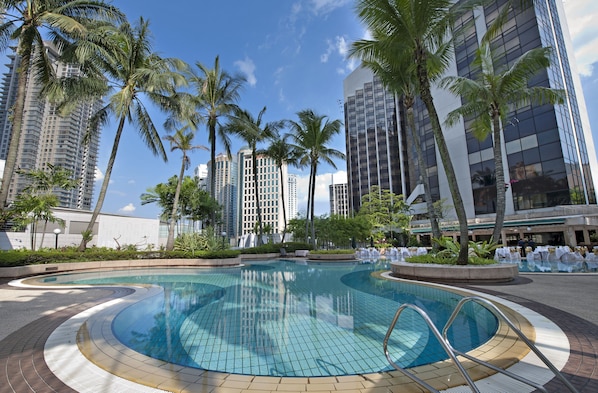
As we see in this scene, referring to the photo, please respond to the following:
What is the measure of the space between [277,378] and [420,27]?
34.0 ft

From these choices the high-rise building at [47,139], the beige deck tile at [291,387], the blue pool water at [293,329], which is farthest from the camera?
the high-rise building at [47,139]

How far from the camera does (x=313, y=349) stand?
4035mm

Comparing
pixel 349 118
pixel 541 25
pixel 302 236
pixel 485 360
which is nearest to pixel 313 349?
pixel 485 360

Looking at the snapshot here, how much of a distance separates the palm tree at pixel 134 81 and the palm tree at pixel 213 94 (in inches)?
84.7

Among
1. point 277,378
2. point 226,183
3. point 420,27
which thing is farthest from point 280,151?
point 226,183

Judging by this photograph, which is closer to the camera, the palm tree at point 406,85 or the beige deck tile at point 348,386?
the beige deck tile at point 348,386

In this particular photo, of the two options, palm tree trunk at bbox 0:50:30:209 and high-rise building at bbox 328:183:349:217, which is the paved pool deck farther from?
high-rise building at bbox 328:183:349:217

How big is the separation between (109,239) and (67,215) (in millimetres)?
4023

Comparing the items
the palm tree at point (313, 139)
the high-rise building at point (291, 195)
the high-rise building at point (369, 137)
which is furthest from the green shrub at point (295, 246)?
the high-rise building at point (291, 195)

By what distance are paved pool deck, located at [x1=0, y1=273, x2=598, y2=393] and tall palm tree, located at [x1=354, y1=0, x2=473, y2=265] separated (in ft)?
9.83

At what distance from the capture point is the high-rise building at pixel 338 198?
416 feet

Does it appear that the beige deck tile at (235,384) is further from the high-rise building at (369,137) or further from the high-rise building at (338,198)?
the high-rise building at (338,198)

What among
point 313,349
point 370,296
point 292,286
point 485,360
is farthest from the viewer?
point 292,286

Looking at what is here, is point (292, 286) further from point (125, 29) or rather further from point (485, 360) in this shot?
point (125, 29)
